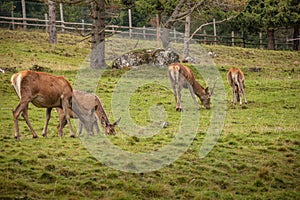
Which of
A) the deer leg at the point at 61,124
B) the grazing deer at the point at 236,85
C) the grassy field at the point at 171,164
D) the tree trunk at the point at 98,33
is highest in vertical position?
the tree trunk at the point at 98,33

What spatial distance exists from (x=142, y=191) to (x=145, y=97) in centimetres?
1070

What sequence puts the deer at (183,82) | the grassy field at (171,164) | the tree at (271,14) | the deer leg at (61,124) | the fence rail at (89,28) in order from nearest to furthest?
the grassy field at (171,164) → the deer leg at (61,124) → the deer at (183,82) → the fence rail at (89,28) → the tree at (271,14)

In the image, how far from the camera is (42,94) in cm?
1183

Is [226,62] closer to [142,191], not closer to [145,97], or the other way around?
[145,97]

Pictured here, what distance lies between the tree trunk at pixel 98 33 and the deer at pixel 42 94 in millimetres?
11855

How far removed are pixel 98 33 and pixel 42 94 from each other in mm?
12760

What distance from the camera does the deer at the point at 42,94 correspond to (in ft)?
37.5

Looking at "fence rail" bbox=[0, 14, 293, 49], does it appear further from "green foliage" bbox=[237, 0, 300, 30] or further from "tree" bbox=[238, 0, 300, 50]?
"green foliage" bbox=[237, 0, 300, 30]

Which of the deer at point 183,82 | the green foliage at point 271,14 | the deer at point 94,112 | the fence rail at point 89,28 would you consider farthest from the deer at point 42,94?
the green foliage at point 271,14

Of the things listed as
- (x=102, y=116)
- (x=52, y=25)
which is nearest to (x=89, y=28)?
(x=52, y=25)

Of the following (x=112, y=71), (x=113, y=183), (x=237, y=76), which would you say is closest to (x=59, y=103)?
(x=113, y=183)

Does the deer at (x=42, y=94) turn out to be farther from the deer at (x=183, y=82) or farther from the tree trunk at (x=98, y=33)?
the tree trunk at (x=98, y=33)

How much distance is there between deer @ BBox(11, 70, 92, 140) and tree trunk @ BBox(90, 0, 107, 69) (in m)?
11.9

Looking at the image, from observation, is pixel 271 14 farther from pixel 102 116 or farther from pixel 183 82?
pixel 102 116
